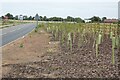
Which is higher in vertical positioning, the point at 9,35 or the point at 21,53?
the point at 9,35

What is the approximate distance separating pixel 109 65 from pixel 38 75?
2.58 metres

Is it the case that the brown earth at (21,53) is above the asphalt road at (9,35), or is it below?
below

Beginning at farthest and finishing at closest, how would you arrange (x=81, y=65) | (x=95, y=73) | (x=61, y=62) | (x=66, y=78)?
1. (x=61, y=62)
2. (x=81, y=65)
3. (x=95, y=73)
4. (x=66, y=78)

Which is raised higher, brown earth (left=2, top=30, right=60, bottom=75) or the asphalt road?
the asphalt road

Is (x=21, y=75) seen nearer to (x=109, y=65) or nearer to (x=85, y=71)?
(x=85, y=71)

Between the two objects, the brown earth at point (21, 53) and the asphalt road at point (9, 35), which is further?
the asphalt road at point (9, 35)

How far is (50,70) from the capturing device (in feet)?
32.0

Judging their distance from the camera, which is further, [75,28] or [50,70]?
[75,28]

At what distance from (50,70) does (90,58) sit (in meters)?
2.58

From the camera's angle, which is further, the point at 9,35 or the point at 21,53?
the point at 9,35

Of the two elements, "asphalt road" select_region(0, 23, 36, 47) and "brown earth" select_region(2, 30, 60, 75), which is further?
"asphalt road" select_region(0, 23, 36, 47)

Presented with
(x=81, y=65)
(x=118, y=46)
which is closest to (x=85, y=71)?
(x=81, y=65)

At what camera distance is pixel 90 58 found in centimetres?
1187

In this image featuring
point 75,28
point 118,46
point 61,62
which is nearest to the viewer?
point 61,62
